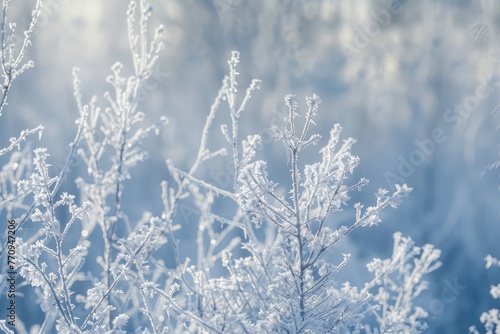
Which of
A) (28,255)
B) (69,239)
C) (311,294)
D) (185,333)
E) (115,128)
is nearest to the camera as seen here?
(28,255)

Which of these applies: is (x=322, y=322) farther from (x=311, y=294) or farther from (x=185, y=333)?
(x=185, y=333)

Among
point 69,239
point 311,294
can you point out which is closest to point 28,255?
point 311,294

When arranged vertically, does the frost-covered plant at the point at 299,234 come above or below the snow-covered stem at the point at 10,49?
below

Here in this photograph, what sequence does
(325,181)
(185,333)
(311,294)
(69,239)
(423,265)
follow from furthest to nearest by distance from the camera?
(69,239) < (423,265) < (185,333) < (311,294) < (325,181)

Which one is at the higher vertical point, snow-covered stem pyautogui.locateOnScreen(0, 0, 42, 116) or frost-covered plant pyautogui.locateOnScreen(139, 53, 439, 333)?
snow-covered stem pyautogui.locateOnScreen(0, 0, 42, 116)

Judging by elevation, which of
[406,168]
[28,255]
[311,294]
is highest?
[406,168]

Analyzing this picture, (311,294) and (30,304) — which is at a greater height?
(30,304)

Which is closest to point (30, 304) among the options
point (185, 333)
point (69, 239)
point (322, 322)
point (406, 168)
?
point (69, 239)

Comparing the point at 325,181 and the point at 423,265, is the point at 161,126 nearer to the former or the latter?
the point at 325,181

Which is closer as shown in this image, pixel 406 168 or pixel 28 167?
pixel 28 167
